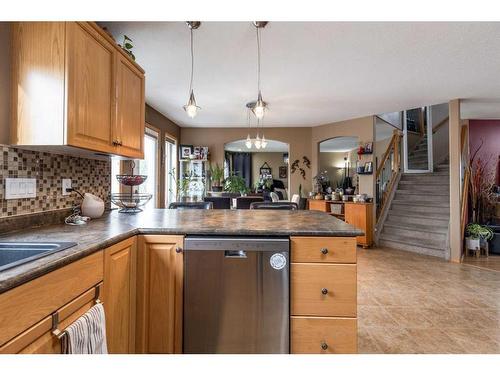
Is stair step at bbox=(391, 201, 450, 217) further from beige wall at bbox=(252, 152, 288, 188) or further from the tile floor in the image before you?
beige wall at bbox=(252, 152, 288, 188)

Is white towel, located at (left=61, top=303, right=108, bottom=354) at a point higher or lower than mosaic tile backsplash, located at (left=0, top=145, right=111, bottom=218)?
lower

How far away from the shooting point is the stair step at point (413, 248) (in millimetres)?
4457

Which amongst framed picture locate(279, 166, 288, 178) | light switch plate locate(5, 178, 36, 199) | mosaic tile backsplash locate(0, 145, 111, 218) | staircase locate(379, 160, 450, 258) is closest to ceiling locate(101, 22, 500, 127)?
mosaic tile backsplash locate(0, 145, 111, 218)

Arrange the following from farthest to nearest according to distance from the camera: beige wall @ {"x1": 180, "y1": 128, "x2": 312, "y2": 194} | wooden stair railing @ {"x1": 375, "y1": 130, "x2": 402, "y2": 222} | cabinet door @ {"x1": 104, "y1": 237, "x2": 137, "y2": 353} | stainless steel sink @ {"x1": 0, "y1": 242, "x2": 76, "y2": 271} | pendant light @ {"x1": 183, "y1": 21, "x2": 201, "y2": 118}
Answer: beige wall @ {"x1": 180, "y1": 128, "x2": 312, "y2": 194}
wooden stair railing @ {"x1": 375, "y1": 130, "x2": 402, "y2": 222}
pendant light @ {"x1": 183, "y1": 21, "x2": 201, "y2": 118}
cabinet door @ {"x1": 104, "y1": 237, "x2": 137, "y2": 353}
stainless steel sink @ {"x1": 0, "y1": 242, "x2": 76, "y2": 271}

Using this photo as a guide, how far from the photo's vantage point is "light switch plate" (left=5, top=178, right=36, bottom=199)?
1.41 meters

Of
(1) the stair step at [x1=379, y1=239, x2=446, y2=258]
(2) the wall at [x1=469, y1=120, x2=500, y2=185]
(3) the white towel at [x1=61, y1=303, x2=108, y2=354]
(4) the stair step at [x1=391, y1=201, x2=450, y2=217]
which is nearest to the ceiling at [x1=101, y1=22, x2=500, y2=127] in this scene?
(2) the wall at [x1=469, y1=120, x2=500, y2=185]

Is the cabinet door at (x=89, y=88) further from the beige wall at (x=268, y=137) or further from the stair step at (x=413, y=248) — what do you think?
the stair step at (x=413, y=248)

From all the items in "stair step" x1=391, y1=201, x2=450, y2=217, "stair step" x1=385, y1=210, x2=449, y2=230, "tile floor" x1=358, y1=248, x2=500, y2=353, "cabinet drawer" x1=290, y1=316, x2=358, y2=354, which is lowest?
"tile floor" x1=358, y1=248, x2=500, y2=353

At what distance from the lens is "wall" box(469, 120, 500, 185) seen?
5.45 m

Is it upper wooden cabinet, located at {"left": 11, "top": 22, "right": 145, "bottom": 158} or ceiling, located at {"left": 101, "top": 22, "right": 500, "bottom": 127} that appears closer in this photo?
upper wooden cabinet, located at {"left": 11, "top": 22, "right": 145, "bottom": 158}

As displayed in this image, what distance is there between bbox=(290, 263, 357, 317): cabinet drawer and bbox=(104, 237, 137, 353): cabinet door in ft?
2.93

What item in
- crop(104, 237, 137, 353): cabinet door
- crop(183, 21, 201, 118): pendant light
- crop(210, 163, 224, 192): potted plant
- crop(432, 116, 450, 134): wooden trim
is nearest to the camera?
crop(104, 237, 137, 353): cabinet door

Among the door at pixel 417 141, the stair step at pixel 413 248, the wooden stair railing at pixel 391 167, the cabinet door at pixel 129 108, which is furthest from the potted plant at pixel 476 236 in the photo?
the cabinet door at pixel 129 108
